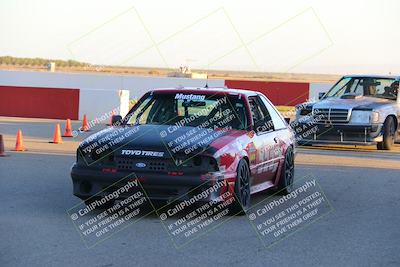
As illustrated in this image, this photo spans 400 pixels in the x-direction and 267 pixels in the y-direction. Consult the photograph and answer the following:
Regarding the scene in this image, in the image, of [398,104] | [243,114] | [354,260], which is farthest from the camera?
[398,104]

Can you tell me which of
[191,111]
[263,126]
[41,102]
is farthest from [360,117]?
[41,102]

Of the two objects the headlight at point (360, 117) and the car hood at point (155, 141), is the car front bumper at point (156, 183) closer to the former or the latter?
the car hood at point (155, 141)

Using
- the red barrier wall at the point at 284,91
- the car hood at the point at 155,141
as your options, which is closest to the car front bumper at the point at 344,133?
the car hood at the point at 155,141

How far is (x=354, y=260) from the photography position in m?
6.74

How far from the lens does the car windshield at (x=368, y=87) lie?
731 inches

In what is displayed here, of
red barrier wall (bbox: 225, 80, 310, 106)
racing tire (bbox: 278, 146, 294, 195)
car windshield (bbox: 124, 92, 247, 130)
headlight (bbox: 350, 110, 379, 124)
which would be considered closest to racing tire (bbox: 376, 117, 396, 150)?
headlight (bbox: 350, 110, 379, 124)

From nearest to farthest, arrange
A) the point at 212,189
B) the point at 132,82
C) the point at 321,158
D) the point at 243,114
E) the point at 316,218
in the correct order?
1. the point at 212,189
2. the point at 316,218
3. the point at 243,114
4. the point at 321,158
5. the point at 132,82

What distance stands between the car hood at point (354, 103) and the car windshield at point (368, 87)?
41 centimetres

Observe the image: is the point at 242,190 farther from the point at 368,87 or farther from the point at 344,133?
the point at 368,87

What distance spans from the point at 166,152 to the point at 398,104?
1119 centimetres

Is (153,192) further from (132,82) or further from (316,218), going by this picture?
(132,82)

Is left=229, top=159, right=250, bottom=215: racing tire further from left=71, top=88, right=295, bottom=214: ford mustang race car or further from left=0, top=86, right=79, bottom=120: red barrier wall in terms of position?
left=0, top=86, right=79, bottom=120: red barrier wall

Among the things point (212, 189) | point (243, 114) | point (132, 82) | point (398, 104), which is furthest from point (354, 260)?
point (132, 82)

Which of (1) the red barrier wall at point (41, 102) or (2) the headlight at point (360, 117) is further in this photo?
(1) the red barrier wall at point (41, 102)
